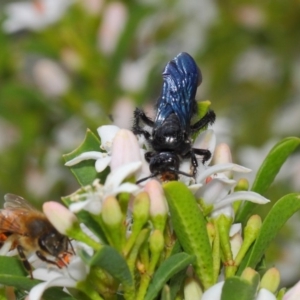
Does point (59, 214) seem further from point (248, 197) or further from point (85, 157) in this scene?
point (248, 197)

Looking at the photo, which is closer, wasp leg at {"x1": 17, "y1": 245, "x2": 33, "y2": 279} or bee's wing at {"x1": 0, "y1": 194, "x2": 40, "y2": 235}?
wasp leg at {"x1": 17, "y1": 245, "x2": 33, "y2": 279}

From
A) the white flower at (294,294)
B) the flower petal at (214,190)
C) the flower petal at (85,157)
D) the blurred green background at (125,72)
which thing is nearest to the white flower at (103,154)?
the flower petal at (85,157)

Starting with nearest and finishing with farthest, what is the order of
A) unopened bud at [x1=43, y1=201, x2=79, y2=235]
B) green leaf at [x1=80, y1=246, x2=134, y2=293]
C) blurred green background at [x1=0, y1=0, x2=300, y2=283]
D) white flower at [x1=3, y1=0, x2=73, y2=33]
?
green leaf at [x1=80, y1=246, x2=134, y2=293], unopened bud at [x1=43, y1=201, x2=79, y2=235], blurred green background at [x1=0, y1=0, x2=300, y2=283], white flower at [x1=3, y1=0, x2=73, y2=33]

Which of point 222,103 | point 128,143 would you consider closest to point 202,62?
point 222,103

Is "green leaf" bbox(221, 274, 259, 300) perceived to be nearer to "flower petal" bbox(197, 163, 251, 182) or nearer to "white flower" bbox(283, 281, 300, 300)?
"white flower" bbox(283, 281, 300, 300)

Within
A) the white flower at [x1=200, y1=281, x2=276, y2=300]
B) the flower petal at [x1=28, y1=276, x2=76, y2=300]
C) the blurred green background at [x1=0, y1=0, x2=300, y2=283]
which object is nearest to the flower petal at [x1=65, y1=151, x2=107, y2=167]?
the flower petal at [x1=28, y1=276, x2=76, y2=300]

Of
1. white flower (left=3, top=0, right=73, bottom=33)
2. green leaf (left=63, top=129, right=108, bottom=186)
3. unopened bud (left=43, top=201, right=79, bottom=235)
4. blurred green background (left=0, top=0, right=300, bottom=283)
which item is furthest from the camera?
white flower (left=3, top=0, right=73, bottom=33)

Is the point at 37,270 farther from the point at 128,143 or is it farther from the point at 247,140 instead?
the point at 247,140
